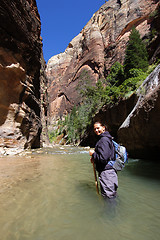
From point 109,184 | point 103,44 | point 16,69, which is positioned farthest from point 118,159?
point 103,44

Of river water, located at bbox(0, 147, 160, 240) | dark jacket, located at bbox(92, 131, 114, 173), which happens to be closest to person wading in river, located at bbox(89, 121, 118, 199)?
dark jacket, located at bbox(92, 131, 114, 173)

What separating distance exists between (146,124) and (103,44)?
48.6 meters

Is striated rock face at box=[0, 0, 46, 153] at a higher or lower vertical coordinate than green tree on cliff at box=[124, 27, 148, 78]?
lower

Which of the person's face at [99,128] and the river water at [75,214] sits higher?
the person's face at [99,128]

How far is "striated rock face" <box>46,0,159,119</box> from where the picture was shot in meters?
35.2

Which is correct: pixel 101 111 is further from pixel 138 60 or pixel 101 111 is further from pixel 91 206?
pixel 91 206

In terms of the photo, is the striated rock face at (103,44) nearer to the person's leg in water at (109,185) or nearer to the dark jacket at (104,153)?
the dark jacket at (104,153)

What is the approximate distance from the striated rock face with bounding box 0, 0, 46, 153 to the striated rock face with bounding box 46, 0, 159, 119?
25.5 metres

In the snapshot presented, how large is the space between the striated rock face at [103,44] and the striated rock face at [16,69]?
25.5 meters

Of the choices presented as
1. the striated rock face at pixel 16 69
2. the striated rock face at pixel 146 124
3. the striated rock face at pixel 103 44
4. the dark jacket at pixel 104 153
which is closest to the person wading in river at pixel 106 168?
the dark jacket at pixel 104 153

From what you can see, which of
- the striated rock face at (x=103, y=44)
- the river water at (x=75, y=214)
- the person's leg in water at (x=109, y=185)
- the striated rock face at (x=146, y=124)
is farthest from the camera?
the striated rock face at (x=103, y=44)

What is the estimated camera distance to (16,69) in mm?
10242

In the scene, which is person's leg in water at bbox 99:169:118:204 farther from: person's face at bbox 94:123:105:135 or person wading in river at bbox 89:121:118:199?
person's face at bbox 94:123:105:135

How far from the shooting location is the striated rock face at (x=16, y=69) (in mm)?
9234
